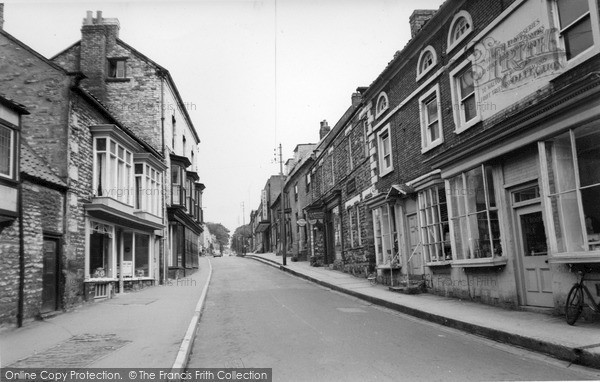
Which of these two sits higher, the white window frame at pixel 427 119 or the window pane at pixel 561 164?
the white window frame at pixel 427 119

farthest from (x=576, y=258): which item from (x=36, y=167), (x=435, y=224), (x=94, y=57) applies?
(x=94, y=57)

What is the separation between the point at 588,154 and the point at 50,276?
12483mm

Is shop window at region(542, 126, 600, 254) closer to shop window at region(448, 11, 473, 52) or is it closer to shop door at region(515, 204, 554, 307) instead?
shop door at region(515, 204, 554, 307)

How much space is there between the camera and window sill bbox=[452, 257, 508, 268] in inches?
415

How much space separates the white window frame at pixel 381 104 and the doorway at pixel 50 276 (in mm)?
11915

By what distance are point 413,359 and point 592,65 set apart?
5984mm

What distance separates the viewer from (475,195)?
11680mm

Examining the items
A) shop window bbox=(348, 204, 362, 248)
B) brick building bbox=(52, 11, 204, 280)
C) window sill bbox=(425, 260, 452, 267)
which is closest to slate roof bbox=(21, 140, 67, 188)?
brick building bbox=(52, 11, 204, 280)

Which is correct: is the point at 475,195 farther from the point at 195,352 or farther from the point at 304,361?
the point at 195,352

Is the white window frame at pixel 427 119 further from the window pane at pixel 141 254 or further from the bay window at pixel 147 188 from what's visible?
the window pane at pixel 141 254

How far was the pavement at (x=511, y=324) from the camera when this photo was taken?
6.54 metres

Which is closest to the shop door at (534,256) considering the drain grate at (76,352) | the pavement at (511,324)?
the pavement at (511,324)

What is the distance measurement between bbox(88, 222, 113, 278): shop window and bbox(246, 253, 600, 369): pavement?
8803 millimetres

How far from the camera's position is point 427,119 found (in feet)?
47.0
